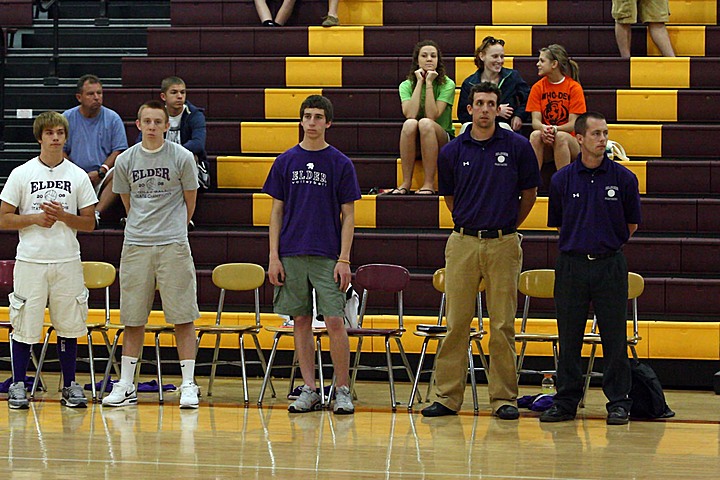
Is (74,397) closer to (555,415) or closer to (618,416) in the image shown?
(555,415)

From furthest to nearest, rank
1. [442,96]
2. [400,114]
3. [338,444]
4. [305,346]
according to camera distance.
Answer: [400,114]
[442,96]
[305,346]
[338,444]

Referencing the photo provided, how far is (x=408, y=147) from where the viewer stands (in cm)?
828

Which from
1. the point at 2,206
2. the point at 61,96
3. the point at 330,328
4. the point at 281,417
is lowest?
the point at 281,417

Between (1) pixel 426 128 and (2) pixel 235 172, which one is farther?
(2) pixel 235 172

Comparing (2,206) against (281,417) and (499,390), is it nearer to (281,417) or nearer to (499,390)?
(281,417)

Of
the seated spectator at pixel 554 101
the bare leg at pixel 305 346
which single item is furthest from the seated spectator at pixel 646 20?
the bare leg at pixel 305 346

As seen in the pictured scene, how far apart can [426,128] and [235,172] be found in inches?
61.0

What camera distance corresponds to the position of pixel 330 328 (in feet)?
21.2

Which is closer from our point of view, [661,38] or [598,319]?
[598,319]

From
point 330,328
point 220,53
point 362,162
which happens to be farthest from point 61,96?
point 330,328

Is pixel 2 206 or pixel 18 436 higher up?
pixel 2 206

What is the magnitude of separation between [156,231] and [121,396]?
92 cm

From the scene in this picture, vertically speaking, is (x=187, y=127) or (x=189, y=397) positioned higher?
(x=187, y=127)

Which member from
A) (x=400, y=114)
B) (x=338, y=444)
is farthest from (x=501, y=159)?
(x=400, y=114)
